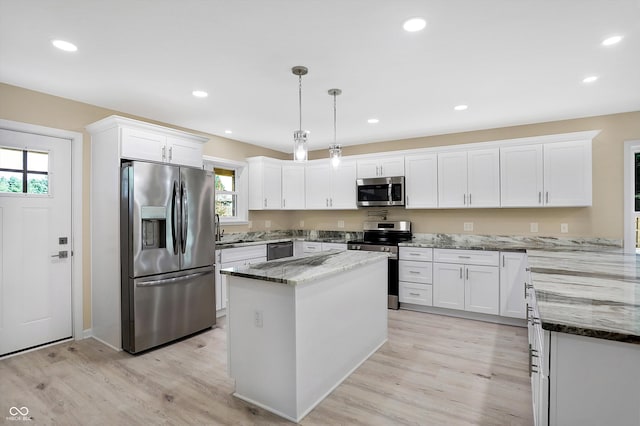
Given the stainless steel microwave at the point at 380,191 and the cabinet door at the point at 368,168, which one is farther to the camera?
the cabinet door at the point at 368,168

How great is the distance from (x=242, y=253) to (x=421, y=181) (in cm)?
276

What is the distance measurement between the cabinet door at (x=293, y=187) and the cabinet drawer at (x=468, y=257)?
2.52 meters

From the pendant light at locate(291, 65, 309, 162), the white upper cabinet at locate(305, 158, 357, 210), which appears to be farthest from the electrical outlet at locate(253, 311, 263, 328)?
the white upper cabinet at locate(305, 158, 357, 210)

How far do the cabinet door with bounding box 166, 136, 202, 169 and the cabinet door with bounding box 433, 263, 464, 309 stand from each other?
11.1ft

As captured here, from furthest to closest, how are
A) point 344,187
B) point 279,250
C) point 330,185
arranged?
1. point 330,185
2. point 344,187
3. point 279,250

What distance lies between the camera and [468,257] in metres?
4.20

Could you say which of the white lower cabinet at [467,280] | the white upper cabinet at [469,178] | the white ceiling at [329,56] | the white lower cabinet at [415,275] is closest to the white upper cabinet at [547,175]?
the white upper cabinet at [469,178]

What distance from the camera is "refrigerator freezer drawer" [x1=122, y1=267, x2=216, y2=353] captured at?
10.4 ft

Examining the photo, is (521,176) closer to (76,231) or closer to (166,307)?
(166,307)

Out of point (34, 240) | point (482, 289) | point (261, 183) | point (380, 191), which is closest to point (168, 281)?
point (34, 240)

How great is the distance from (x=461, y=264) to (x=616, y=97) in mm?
2386

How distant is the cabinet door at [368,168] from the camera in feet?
16.9

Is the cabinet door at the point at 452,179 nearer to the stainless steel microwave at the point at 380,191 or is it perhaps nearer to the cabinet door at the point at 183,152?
the stainless steel microwave at the point at 380,191

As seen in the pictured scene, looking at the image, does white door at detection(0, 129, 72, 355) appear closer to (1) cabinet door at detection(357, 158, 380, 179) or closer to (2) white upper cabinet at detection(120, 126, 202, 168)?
(2) white upper cabinet at detection(120, 126, 202, 168)
